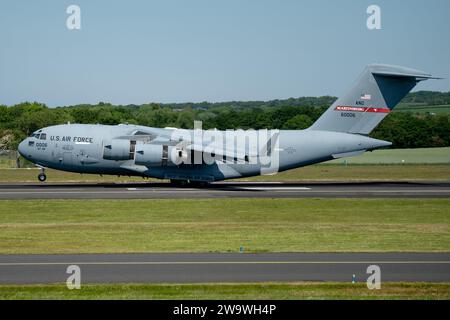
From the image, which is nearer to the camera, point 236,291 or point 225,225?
point 236,291

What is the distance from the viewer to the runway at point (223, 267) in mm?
18031

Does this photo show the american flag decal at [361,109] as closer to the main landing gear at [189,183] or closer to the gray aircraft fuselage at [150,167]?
the gray aircraft fuselage at [150,167]

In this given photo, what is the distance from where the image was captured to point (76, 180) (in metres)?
53.0

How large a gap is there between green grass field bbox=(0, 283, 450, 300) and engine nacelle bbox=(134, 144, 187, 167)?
88.1ft

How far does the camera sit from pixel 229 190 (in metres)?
44.0

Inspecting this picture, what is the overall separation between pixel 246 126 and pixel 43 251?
233 ft

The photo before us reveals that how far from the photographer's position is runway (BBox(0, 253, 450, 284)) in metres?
18.0

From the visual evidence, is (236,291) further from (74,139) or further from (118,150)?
(74,139)

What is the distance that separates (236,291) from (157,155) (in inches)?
1091

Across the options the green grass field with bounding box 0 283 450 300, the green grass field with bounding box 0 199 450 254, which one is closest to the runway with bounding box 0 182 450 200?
the green grass field with bounding box 0 199 450 254

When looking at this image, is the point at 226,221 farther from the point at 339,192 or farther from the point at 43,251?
the point at 339,192

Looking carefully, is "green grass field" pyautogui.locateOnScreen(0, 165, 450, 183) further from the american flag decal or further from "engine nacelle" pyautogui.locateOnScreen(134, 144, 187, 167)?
the american flag decal

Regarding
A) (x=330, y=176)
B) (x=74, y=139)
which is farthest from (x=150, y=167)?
(x=330, y=176)
